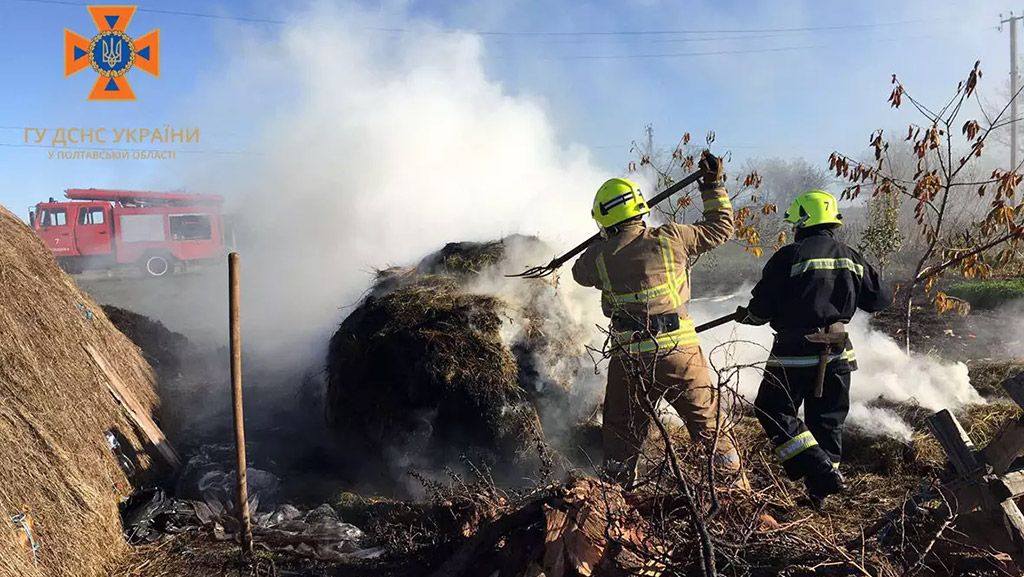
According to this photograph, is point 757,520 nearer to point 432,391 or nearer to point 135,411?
point 432,391

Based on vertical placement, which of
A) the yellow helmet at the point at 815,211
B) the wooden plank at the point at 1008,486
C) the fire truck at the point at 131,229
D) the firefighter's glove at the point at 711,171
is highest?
the fire truck at the point at 131,229

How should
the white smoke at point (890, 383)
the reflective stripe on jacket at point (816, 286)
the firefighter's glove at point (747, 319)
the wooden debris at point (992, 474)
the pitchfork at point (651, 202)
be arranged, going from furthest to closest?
the white smoke at point (890, 383) < the pitchfork at point (651, 202) < the firefighter's glove at point (747, 319) < the reflective stripe on jacket at point (816, 286) < the wooden debris at point (992, 474)

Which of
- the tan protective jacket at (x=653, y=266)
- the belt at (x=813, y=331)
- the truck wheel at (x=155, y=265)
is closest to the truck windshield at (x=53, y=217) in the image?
the truck wheel at (x=155, y=265)

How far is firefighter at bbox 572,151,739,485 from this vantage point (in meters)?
3.85

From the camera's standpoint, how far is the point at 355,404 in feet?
18.1

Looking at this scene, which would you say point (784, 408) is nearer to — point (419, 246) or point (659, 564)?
point (659, 564)

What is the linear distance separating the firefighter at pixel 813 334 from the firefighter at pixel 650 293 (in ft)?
1.34

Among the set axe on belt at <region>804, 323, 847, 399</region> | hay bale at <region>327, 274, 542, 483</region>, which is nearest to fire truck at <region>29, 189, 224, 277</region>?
hay bale at <region>327, 274, 542, 483</region>

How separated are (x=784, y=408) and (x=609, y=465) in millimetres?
1193

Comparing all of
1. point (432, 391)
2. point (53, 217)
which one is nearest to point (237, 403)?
point (432, 391)

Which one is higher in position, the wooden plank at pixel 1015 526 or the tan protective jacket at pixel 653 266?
the tan protective jacket at pixel 653 266

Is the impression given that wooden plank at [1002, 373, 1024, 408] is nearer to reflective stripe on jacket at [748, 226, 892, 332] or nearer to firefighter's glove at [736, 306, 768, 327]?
reflective stripe on jacket at [748, 226, 892, 332]

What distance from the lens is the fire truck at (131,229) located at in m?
23.4

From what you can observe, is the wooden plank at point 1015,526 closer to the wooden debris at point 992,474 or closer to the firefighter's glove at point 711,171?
the wooden debris at point 992,474
